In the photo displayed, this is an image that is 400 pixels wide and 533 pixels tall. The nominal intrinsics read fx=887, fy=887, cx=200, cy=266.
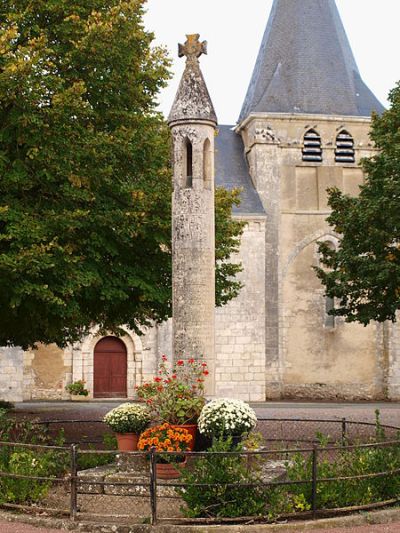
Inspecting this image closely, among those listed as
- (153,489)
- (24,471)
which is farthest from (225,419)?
(24,471)

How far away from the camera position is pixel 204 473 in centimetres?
970

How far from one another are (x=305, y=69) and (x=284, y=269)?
8.43 m

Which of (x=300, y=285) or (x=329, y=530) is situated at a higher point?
(x=300, y=285)

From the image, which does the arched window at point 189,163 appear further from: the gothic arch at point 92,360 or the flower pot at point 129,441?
the gothic arch at point 92,360

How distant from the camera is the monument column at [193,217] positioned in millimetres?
12367

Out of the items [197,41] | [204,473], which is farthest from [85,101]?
[204,473]

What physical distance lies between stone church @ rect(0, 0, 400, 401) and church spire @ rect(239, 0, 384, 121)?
56 millimetres

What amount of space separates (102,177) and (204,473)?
7481 mm

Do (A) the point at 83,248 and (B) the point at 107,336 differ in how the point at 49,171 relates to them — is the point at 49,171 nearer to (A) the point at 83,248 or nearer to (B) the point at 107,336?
(A) the point at 83,248

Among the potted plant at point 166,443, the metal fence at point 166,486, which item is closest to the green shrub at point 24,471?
the metal fence at point 166,486

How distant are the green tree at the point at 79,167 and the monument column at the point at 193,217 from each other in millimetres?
2675

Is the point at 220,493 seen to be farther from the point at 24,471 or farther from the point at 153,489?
the point at 24,471

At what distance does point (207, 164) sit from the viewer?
1291 centimetres

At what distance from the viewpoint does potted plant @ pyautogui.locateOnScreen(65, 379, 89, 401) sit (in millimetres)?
32531
